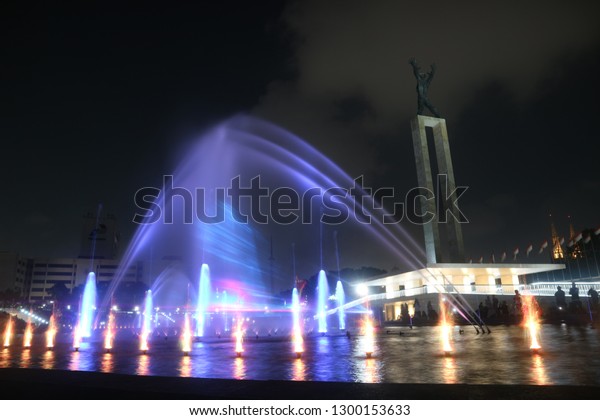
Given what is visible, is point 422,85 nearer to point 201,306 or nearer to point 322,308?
point 322,308

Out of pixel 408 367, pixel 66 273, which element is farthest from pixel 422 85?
pixel 66 273

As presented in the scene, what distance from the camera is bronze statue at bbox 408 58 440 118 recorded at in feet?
168

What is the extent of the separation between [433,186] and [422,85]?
1250cm

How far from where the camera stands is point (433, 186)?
49469mm

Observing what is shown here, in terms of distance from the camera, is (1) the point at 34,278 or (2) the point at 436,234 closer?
(2) the point at 436,234

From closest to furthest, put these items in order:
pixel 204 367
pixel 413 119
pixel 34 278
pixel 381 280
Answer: pixel 204 367 → pixel 413 119 → pixel 381 280 → pixel 34 278

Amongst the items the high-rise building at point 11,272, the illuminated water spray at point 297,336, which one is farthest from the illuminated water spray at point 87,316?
the high-rise building at point 11,272

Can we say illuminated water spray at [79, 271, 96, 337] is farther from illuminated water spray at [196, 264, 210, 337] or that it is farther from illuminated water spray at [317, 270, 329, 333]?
illuminated water spray at [317, 270, 329, 333]

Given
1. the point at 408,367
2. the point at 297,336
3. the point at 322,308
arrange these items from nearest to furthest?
the point at 408,367 < the point at 297,336 < the point at 322,308

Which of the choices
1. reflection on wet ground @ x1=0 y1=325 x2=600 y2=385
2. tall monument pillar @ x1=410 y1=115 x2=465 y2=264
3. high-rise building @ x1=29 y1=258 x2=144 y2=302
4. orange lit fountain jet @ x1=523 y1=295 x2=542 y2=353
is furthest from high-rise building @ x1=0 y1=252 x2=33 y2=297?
reflection on wet ground @ x1=0 y1=325 x2=600 y2=385

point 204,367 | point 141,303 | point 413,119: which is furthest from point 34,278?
point 204,367

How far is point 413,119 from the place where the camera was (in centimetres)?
5028

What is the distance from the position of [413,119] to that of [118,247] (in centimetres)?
14794
